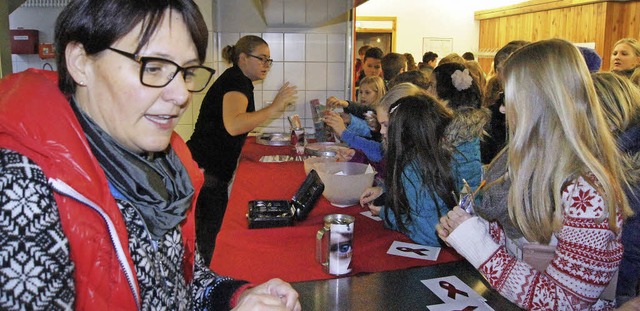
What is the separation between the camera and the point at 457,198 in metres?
1.94

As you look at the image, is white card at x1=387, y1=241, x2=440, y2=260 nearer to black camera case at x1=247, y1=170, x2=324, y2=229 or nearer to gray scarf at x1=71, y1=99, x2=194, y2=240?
black camera case at x1=247, y1=170, x2=324, y2=229

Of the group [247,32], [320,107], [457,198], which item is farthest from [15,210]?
[247,32]

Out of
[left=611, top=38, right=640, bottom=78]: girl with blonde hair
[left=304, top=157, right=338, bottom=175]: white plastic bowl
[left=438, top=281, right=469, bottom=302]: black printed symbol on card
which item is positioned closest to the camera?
[left=438, top=281, right=469, bottom=302]: black printed symbol on card

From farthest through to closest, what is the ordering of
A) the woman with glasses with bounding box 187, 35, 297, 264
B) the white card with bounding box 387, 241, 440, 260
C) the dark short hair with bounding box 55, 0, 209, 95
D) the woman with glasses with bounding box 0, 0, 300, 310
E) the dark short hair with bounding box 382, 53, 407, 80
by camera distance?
the dark short hair with bounding box 382, 53, 407, 80, the woman with glasses with bounding box 187, 35, 297, 264, the white card with bounding box 387, 241, 440, 260, the dark short hair with bounding box 55, 0, 209, 95, the woman with glasses with bounding box 0, 0, 300, 310

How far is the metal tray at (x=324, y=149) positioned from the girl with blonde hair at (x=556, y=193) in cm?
178

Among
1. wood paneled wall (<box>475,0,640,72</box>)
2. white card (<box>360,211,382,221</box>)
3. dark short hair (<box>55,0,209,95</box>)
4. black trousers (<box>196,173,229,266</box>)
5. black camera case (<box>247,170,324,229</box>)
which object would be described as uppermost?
wood paneled wall (<box>475,0,640,72</box>)

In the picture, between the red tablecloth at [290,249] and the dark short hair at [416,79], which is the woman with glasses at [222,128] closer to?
the dark short hair at [416,79]

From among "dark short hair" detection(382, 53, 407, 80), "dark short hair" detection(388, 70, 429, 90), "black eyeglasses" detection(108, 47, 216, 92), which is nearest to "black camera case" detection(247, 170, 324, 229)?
"black eyeglasses" detection(108, 47, 216, 92)

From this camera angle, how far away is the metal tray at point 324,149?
10.4ft

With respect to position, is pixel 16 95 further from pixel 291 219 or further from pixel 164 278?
pixel 291 219

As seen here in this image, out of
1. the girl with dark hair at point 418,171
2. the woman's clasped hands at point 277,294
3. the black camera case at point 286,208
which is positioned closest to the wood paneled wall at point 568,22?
the girl with dark hair at point 418,171

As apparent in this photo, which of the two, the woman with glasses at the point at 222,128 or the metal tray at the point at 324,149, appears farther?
the woman with glasses at the point at 222,128

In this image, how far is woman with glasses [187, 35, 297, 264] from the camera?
10.8ft

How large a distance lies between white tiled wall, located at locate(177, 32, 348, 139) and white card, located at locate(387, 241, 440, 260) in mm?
3382
